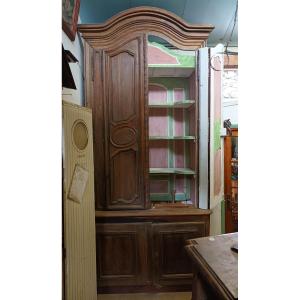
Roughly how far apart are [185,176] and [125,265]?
111 centimetres

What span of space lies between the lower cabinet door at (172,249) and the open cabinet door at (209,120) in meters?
0.26

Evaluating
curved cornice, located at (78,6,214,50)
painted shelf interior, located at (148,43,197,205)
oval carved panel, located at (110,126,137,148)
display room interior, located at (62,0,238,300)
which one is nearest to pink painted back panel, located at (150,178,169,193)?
painted shelf interior, located at (148,43,197,205)

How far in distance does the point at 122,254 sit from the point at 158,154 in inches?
43.6

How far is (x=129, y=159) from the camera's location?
2477mm

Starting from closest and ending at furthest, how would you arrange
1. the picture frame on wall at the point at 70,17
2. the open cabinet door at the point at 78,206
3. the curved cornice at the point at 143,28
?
the open cabinet door at the point at 78,206
the picture frame on wall at the point at 70,17
the curved cornice at the point at 143,28

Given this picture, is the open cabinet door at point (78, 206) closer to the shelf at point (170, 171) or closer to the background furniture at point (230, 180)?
the shelf at point (170, 171)

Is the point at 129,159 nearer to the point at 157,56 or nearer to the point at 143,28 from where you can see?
the point at 157,56

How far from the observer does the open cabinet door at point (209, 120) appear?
7.91 ft

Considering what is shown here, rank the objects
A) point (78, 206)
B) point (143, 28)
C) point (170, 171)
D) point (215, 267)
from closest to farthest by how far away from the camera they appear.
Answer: point (215, 267)
point (78, 206)
point (143, 28)
point (170, 171)

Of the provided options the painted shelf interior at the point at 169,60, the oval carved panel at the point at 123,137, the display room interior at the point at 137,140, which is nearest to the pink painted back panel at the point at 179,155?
the display room interior at the point at 137,140

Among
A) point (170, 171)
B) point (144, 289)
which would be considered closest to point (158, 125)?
A: point (170, 171)
